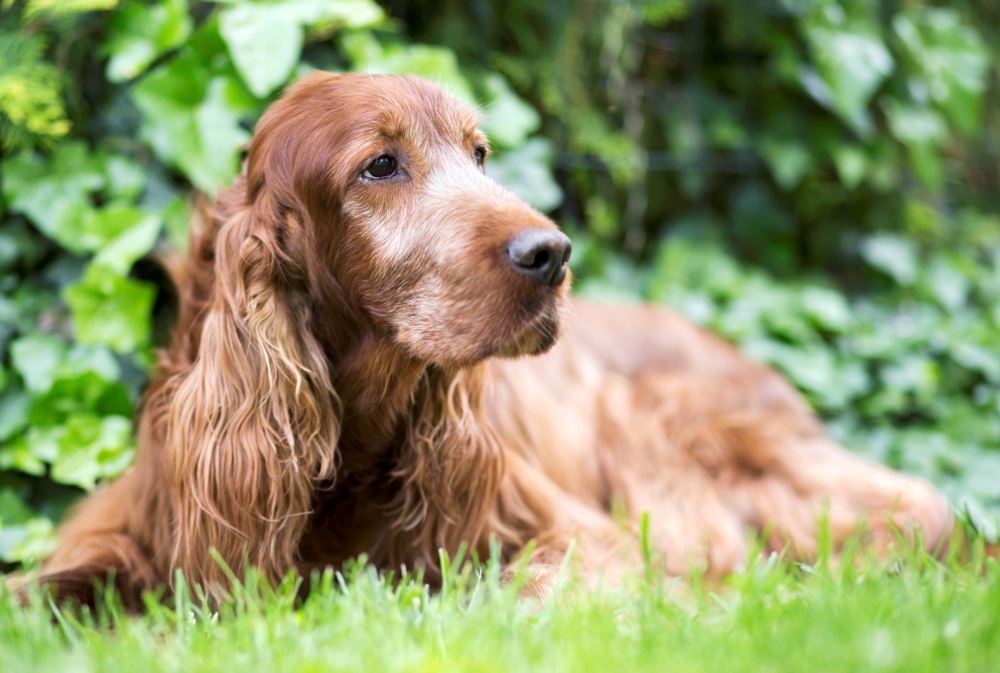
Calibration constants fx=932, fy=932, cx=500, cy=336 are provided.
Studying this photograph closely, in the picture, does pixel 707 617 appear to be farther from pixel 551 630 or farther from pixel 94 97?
pixel 94 97

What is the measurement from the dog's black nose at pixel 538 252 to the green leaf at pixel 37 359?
1.61 metres

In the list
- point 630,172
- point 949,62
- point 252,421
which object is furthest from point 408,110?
point 949,62

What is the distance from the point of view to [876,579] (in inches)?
67.7

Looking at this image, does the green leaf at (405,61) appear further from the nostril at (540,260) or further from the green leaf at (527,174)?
the nostril at (540,260)

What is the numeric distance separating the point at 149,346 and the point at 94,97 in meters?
0.91

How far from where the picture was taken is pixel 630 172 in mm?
4223

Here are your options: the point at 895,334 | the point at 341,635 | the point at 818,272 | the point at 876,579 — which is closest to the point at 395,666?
the point at 341,635

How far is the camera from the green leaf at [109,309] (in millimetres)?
2775

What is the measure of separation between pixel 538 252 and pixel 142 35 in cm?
184

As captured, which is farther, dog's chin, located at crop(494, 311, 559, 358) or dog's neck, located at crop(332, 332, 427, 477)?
dog's neck, located at crop(332, 332, 427, 477)

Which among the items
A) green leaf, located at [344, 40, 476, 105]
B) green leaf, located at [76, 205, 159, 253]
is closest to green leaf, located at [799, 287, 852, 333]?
green leaf, located at [344, 40, 476, 105]

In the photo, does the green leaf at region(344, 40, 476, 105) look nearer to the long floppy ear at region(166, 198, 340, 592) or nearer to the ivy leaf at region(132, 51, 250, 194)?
the ivy leaf at region(132, 51, 250, 194)

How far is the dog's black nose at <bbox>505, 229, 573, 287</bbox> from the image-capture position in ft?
6.05

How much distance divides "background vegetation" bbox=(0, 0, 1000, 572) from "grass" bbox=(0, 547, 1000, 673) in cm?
115
